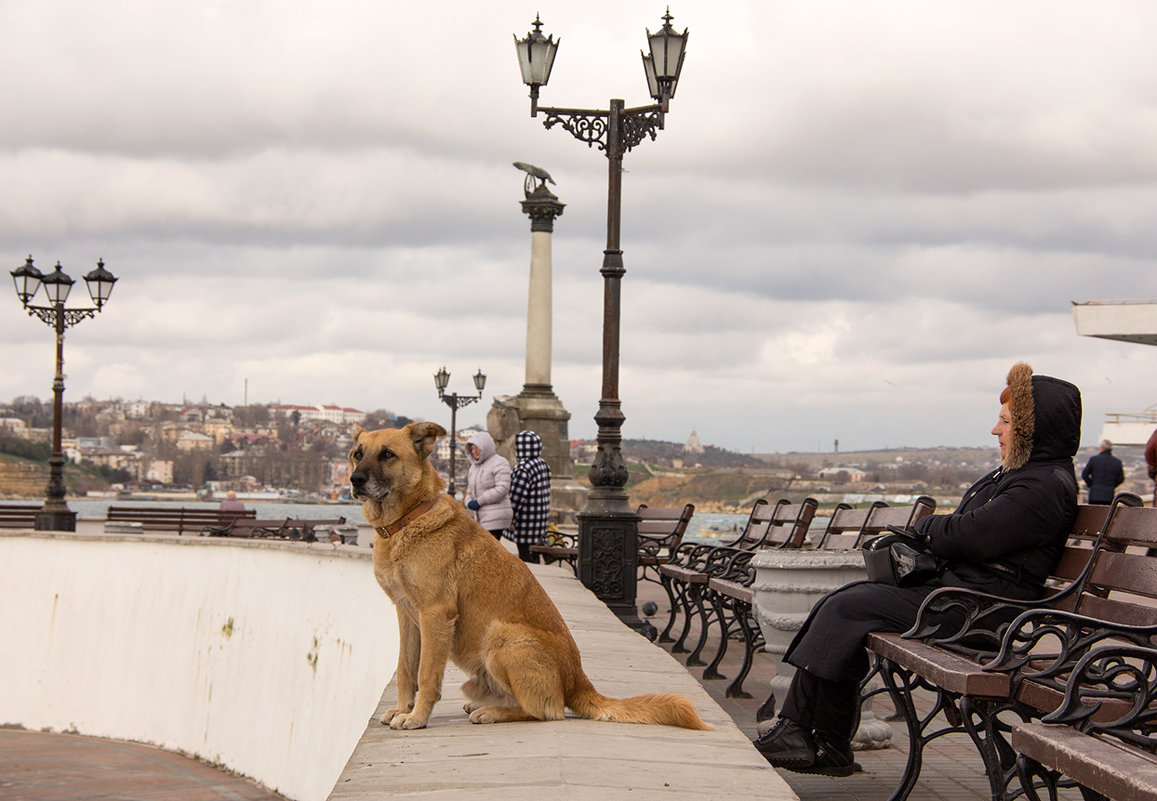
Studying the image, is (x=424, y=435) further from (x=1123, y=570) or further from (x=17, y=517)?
(x=17, y=517)

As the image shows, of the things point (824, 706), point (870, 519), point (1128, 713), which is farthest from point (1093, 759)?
point (870, 519)

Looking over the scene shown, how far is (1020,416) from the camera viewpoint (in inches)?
205

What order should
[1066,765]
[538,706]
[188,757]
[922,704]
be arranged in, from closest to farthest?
[1066,765] < [538,706] < [922,704] < [188,757]

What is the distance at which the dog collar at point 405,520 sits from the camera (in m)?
4.96

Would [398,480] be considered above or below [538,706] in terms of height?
above

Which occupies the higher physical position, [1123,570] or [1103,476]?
[1123,570]

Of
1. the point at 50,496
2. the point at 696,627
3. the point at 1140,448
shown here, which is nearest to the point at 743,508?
the point at 696,627

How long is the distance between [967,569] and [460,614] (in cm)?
212

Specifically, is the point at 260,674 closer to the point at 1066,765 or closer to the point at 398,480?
the point at 398,480

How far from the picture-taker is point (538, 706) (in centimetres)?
484

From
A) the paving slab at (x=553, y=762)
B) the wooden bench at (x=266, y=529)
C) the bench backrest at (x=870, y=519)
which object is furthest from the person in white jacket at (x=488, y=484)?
the wooden bench at (x=266, y=529)

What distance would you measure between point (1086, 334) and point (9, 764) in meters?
31.5

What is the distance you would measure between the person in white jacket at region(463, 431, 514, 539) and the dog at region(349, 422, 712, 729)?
6570mm

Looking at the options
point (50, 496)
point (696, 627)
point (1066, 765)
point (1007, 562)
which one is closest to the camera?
point (1066, 765)
